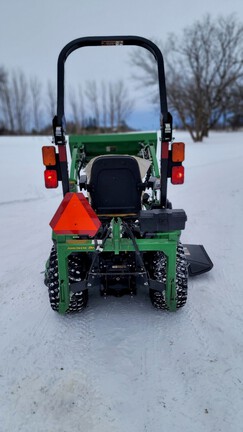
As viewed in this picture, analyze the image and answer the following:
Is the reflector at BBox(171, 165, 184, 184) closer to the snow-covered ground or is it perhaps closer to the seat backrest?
the seat backrest

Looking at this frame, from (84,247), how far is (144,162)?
3.69ft

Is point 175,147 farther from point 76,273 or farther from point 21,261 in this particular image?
point 21,261

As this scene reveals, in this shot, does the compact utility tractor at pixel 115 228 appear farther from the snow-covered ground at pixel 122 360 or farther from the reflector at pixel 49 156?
the snow-covered ground at pixel 122 360

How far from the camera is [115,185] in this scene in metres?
2.58

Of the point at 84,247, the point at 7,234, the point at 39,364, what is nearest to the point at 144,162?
the point at 84,247

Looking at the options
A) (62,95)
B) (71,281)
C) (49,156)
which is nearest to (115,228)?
(71,281)

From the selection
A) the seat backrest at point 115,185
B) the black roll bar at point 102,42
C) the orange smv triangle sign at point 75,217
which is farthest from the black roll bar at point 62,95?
the orange smv triangle sign at point 75,217

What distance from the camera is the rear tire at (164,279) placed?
Answer: 8.38ft

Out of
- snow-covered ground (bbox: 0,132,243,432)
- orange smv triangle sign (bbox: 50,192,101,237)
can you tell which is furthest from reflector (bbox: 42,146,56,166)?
snow-covered ground (bbox: 0,132,243,432)

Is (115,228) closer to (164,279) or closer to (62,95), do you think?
(164,279)

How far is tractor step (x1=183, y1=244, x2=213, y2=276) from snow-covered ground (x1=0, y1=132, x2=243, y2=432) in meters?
0.10

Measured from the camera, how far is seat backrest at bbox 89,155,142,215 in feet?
8.25

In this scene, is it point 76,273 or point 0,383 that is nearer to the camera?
point 0,383

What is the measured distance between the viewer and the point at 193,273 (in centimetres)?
323
